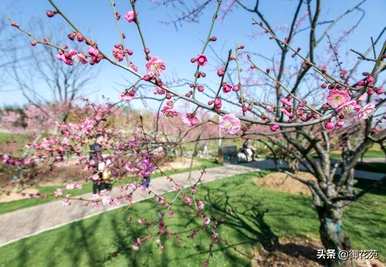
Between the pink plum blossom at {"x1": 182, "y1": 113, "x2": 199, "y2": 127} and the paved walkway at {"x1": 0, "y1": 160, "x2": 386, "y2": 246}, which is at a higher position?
the pink plum blossom at {"x1": 182, "y1": 113, "x2": 199, "y2": 127}

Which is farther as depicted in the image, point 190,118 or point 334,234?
point 334,234

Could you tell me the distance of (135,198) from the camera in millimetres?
8883

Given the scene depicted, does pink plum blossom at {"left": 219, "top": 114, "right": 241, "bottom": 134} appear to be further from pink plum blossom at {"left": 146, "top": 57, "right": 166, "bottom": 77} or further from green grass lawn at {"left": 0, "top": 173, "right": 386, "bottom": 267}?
green grass lawn at {"left": 0, "top": 173, "right": 386, "bottom": 267}

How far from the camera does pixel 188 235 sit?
18.7 ft

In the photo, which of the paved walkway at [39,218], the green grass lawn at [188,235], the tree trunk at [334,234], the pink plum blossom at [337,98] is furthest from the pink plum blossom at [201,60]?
the paved walkway at [39,218]

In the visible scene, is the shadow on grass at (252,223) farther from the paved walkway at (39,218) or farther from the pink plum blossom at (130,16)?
the pink plum blossom at (130,16)

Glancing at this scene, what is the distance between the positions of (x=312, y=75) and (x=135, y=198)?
5.83m

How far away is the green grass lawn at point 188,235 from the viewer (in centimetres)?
492

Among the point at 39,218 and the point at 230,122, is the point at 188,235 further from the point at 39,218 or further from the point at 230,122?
the point at 230,122

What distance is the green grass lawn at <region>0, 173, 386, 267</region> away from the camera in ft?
16.1

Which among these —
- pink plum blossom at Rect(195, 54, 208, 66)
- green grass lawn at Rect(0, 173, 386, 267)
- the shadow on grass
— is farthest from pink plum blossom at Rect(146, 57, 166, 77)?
the shadow on grass

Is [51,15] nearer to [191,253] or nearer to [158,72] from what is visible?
[158,72]

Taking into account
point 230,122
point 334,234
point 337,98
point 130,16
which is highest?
point 130,16

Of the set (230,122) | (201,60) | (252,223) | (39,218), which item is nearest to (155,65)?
(201,60)
